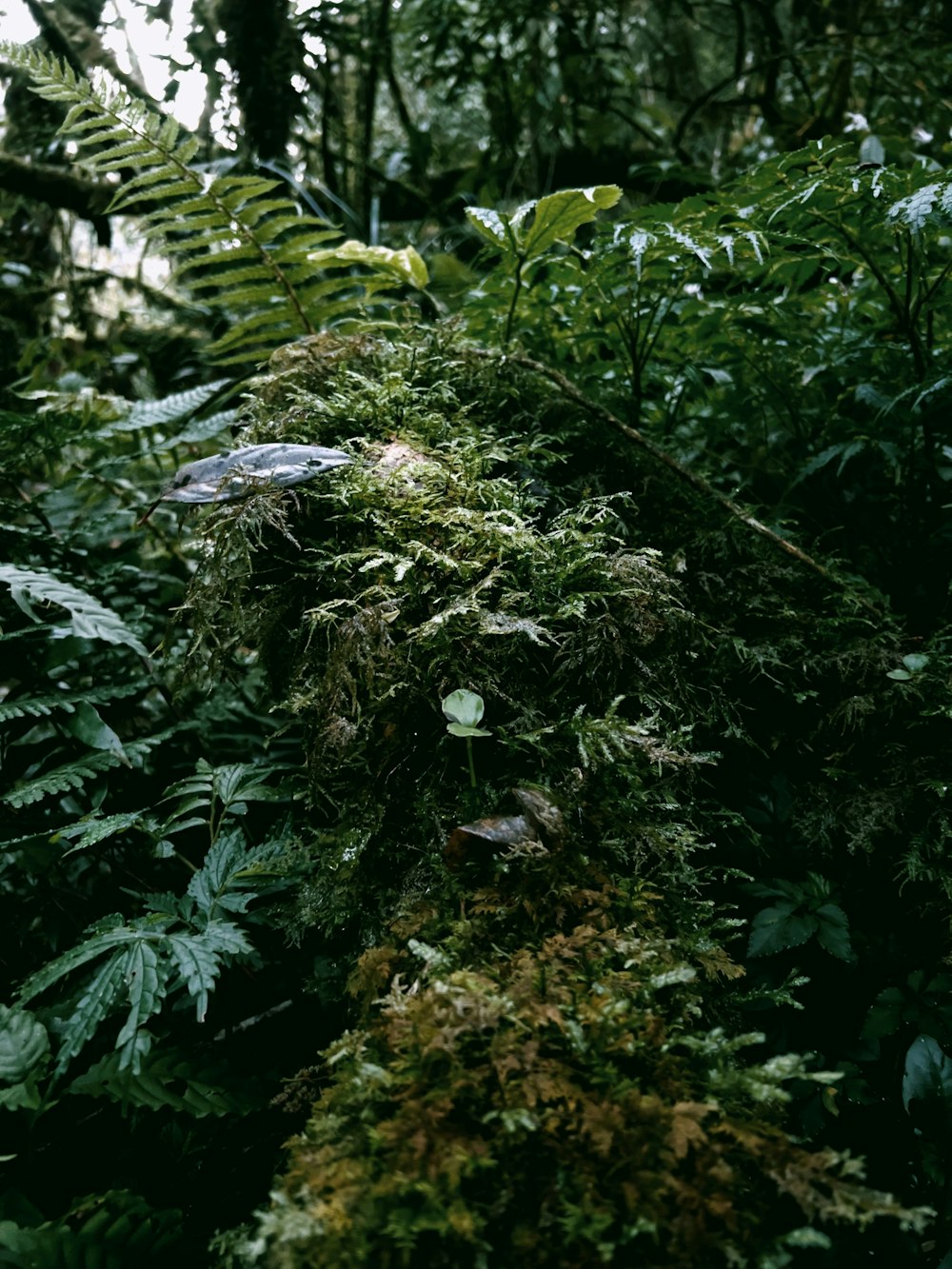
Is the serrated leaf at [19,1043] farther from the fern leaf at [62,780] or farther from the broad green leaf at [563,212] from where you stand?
the broad green leaf at [563,212]

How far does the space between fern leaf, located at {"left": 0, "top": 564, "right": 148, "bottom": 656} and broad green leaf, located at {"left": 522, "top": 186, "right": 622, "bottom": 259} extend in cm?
133

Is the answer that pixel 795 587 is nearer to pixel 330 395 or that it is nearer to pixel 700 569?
pixel 700 569

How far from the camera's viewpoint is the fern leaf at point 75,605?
1.57 m

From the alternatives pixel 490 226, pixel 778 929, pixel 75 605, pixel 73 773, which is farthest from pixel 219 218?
pixel 778 929

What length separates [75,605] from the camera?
1.60 metres

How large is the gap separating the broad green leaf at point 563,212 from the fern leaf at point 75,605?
52.5 inches

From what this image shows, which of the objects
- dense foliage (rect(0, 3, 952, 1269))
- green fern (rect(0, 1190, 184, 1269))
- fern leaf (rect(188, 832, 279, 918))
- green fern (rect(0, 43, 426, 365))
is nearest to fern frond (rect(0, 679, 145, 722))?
dense foliage (rect(0, 3, 952, 1269))

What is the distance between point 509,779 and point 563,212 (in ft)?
4.69

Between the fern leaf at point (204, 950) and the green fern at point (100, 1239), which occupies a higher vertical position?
the fern leaf at point (204, 950)

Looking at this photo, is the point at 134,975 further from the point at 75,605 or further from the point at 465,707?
the point at 75,605

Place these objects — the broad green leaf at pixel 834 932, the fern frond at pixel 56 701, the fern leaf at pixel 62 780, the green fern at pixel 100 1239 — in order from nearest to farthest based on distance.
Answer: the green fern at pixel 100 1239 → the broad green leaf at pixel 834 932 → the fern leaf at pixel 62 780 → the fern frond at pixel 56 701

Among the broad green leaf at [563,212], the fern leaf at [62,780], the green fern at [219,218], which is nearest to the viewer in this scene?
the fern leaf at [62,780]

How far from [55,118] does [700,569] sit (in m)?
4.73

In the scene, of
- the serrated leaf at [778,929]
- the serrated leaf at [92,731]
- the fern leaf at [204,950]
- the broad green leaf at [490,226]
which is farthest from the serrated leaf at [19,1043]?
the broad green leaf at [490,226]
